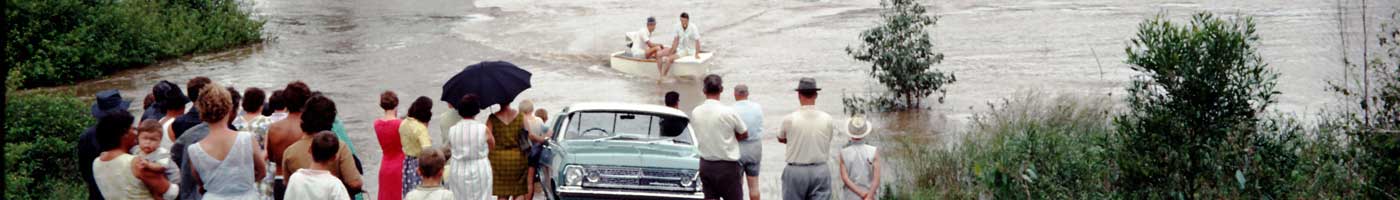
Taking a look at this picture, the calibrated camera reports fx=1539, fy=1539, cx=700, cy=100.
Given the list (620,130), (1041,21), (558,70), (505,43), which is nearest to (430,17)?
(505,43)

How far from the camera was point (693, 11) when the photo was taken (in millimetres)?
40875

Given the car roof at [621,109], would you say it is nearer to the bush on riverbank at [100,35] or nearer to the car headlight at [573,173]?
the car headlight at [573,173]

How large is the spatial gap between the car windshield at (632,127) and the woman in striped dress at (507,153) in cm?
90

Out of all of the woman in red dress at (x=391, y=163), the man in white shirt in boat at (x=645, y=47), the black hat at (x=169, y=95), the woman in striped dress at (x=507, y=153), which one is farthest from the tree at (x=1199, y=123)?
the man in white shirt in boat at (x=645, y=47)

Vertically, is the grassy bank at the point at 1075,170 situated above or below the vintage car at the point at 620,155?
below

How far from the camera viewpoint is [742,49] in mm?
32250

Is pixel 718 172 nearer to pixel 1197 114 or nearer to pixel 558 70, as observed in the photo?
pixel 1197 114

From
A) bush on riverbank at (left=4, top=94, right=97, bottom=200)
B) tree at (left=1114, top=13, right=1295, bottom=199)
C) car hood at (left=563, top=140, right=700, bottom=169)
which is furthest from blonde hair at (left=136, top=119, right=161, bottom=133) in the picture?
tree at (left=1114, top=13, right=1295, bottom=199)

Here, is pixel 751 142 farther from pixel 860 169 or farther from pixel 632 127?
pixel 632 127

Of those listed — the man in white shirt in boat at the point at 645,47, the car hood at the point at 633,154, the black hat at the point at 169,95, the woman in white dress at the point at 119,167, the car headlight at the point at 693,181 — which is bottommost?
the car headlight at the point at 693,181

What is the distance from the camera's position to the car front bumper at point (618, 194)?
11.1 m

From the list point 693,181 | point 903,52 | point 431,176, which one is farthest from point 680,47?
point 431,176

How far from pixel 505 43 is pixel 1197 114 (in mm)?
24802

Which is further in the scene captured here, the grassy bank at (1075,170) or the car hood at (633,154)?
the car hood at (633,154)
